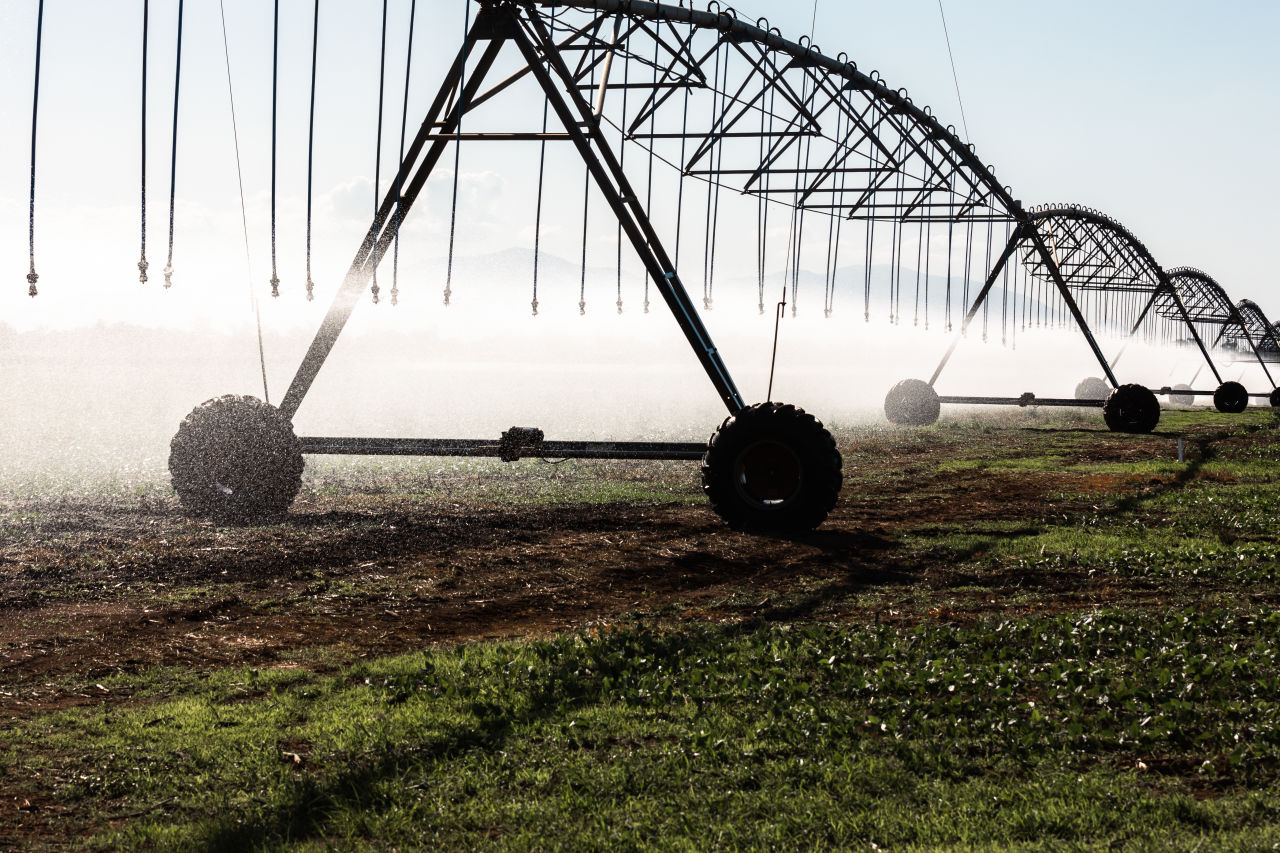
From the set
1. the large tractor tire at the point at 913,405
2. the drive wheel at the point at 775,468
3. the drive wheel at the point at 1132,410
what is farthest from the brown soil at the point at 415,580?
the large tractor tire at the point at 913,405

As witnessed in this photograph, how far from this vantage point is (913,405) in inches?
1564

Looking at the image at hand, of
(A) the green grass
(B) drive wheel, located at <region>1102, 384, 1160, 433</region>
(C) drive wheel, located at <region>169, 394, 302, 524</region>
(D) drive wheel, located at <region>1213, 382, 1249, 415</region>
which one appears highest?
(D) drive wheel, located at <region>1213, 382, 1249, 415</region>

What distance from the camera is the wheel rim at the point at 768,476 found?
14.7 meters

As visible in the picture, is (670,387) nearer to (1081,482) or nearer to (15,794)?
(1081,482)

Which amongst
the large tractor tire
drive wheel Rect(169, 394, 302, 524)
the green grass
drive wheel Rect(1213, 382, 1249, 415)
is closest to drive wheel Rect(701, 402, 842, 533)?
the green grass

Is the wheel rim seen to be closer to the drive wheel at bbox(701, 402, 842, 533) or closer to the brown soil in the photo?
the drive wheel at bbox(701, 402, 842, 533)

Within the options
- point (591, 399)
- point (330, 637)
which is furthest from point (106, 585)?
point (591, 399)

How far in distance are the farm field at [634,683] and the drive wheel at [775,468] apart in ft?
1.53

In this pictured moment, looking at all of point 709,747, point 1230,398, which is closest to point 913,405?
point 1230,398

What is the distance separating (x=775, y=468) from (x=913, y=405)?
85.3 ft

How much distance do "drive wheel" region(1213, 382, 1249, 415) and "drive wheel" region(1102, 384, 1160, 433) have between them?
17.6 m

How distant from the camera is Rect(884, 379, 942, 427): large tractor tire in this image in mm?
39438

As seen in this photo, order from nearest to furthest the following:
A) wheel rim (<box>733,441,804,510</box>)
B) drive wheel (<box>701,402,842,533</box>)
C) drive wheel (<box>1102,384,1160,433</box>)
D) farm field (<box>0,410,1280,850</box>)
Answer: farm field (<box>0,410,1280,850</box>)
drive wheel (<box>701,402,842,533</box>)
wheel rim (<box>733,441,804,510</box>)
drive wheel (<box>1102,384,1160,433</box>)

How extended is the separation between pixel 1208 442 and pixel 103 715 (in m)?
30.3
